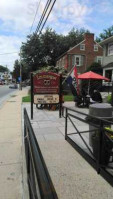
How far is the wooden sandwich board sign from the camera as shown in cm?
973

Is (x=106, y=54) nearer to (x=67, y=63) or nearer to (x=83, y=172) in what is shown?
(x=67, y=63)

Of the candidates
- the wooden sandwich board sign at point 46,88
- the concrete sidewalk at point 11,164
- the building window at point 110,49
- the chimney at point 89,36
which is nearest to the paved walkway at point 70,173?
the concrete sidewalk at point 11,164

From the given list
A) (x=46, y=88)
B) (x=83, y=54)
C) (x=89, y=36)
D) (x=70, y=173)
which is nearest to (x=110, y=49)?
(x=83, y=54)

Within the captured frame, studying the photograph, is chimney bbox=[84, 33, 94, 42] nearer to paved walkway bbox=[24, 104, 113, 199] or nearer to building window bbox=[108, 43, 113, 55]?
building window bbox=[108, 43, 113, 55]

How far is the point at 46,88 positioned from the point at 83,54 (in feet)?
93.1

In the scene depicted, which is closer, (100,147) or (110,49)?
(100,147)

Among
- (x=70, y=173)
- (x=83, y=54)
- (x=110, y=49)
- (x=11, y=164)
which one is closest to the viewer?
(x=70, y=173)

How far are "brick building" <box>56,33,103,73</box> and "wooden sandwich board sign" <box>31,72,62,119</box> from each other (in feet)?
86.8

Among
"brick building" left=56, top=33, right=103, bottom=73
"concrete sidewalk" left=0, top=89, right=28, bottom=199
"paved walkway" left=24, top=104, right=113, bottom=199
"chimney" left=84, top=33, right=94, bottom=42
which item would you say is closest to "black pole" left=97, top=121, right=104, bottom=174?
"paved walkway" left=24, top=104, right=113, bottom=199

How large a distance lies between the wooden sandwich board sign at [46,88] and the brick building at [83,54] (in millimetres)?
26471

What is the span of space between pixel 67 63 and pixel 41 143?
31.4 metres

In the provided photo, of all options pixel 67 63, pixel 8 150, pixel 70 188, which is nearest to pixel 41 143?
pixel 8 150

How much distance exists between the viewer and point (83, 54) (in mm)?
36812

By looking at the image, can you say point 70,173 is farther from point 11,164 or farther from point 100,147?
point 11,164
